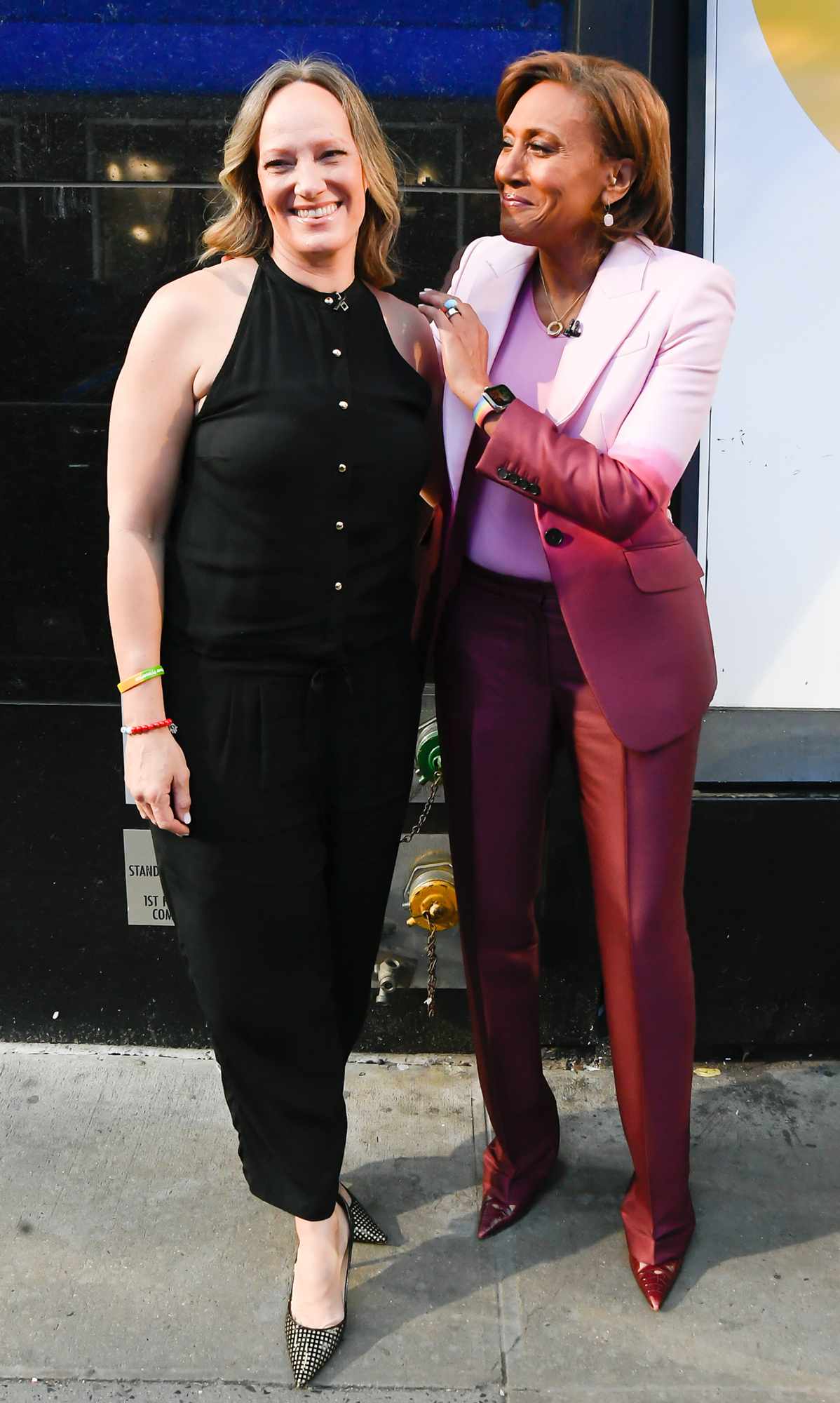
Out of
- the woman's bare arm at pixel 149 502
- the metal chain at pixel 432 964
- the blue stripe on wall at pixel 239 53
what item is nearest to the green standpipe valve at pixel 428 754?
the metal chain at pixel 432 964

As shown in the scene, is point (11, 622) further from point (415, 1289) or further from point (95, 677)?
point (415, 1289)

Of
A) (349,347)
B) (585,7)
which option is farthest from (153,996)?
(585,7)

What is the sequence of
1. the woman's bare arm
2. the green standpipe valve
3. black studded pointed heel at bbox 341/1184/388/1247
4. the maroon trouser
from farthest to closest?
the green standpipe valve
black studded pointed heel at bbox 341/1184/388/1247
the maroon trouser
the woman's bare arm

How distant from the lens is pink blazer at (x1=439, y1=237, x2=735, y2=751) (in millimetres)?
2018

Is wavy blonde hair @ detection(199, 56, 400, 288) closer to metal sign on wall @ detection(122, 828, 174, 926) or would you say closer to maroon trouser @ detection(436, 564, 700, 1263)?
maroon trouser @ detection(436, 564, 700, 1263)

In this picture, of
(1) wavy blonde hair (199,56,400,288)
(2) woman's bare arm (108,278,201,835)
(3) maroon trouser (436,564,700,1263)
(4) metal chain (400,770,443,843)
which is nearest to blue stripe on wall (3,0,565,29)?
(1) wavy blonde hair (199,56,400,288)

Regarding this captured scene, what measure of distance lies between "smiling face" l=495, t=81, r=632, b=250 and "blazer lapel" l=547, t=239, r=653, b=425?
0.32ft

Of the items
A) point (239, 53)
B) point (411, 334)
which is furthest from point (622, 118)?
point (239, 53)

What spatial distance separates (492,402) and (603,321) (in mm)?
262

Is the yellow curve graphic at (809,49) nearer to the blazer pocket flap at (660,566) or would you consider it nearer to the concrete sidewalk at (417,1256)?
the blazer pocket flap at (660,566)

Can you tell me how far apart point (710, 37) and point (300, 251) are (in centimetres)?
133

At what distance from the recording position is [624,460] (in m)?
2.04

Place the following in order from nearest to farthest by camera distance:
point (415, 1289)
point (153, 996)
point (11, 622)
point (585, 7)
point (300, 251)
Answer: point (300, 251)
point (415, 1289)
point (585, 7)
point (11, 622)
point (153, 996)

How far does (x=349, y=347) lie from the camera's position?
208 centimetres
